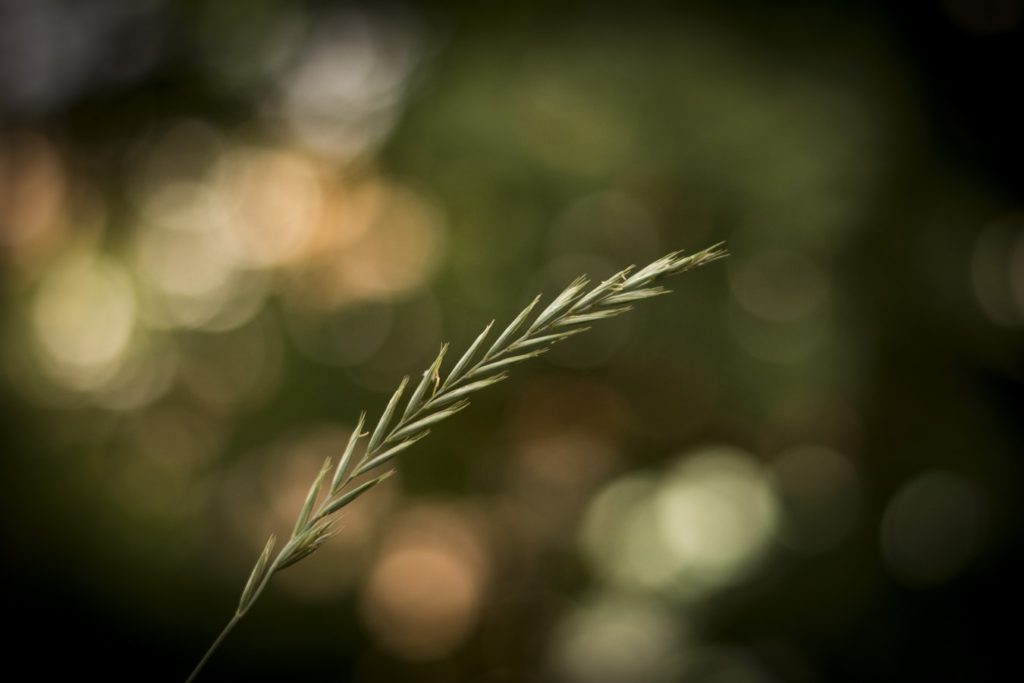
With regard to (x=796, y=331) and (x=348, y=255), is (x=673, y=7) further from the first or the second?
(x=348, y=255)

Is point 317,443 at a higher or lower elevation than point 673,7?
lower

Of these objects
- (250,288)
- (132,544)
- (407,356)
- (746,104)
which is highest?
(746,104)

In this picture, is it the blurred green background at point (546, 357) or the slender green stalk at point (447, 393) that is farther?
the blurred green background at point (546, 357)

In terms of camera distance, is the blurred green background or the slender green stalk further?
the blurred green background

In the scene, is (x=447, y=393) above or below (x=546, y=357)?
above

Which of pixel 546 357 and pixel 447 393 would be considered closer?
pixel 447 393

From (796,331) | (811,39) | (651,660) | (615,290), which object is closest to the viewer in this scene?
(615,290)

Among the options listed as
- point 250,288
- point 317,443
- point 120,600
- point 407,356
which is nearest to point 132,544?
point 120,600

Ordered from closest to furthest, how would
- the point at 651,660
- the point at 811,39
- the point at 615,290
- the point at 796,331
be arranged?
the point at 615,290 → the point at 651,660 → the point at 796,331 → the point at 811,39
